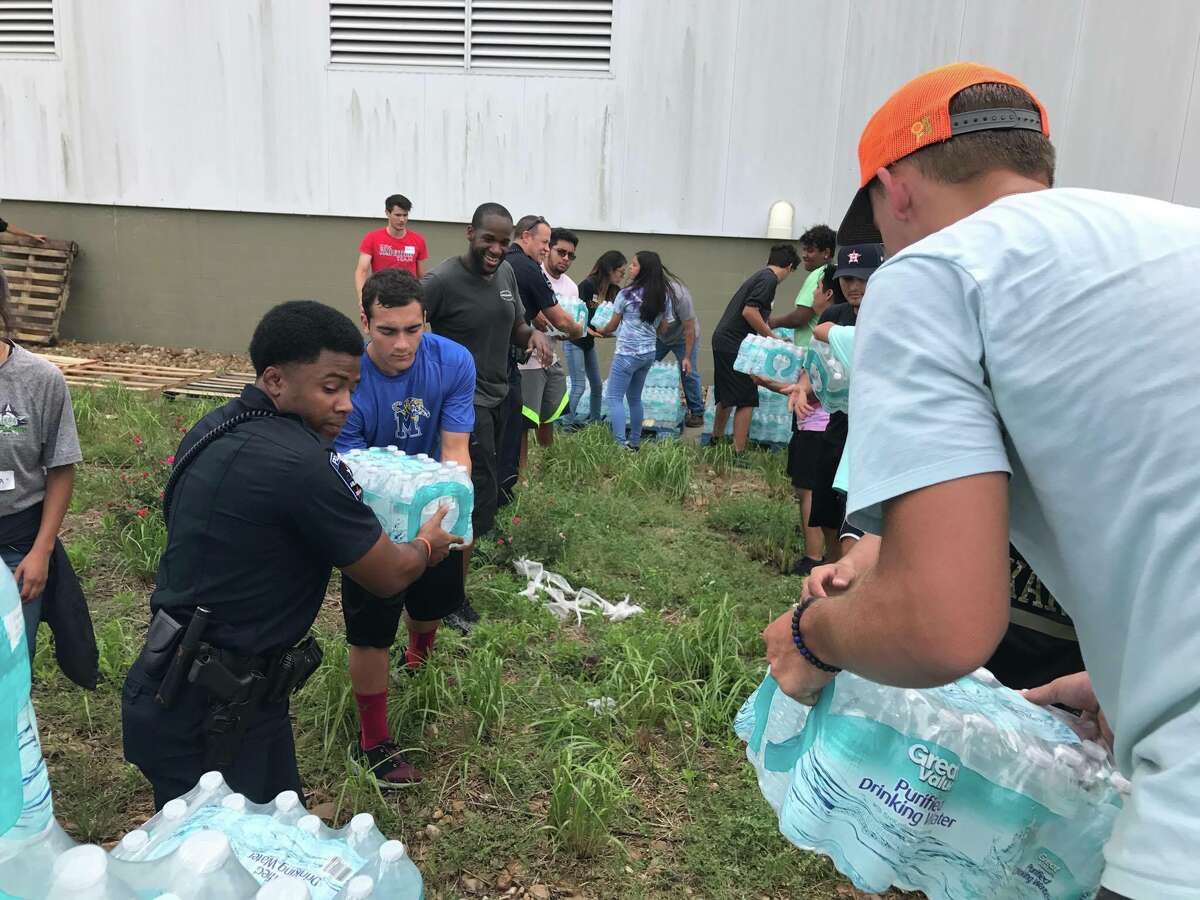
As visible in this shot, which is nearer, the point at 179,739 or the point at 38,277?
the point at 179,739

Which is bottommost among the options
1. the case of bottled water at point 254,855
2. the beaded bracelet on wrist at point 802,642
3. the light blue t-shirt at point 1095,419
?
the case of bottled water at point 254,855

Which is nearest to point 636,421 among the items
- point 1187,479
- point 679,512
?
point 679,512

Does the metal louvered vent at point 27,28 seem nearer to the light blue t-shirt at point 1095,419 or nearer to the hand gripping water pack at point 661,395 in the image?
the hand gripping water pack at point 661,395

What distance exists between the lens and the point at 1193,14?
9.17 metres

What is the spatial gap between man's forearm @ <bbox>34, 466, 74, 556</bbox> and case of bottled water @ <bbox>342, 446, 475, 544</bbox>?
1002mm

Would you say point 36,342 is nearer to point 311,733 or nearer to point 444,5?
point 444,5

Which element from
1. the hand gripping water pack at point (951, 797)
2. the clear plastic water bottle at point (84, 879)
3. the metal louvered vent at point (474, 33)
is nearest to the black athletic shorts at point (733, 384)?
the metal louvered vent at point (474, 33)

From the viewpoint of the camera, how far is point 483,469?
14.9 feet

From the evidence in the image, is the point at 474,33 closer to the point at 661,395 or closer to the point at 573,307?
the point at 573,307

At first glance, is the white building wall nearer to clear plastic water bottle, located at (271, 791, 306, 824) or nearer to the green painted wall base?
the green painted wall base

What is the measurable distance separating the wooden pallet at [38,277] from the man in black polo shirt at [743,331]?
9.00 m

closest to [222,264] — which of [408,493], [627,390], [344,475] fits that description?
[627,390]

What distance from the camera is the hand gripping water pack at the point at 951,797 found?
1.49 meters

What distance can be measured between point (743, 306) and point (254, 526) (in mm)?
5889
